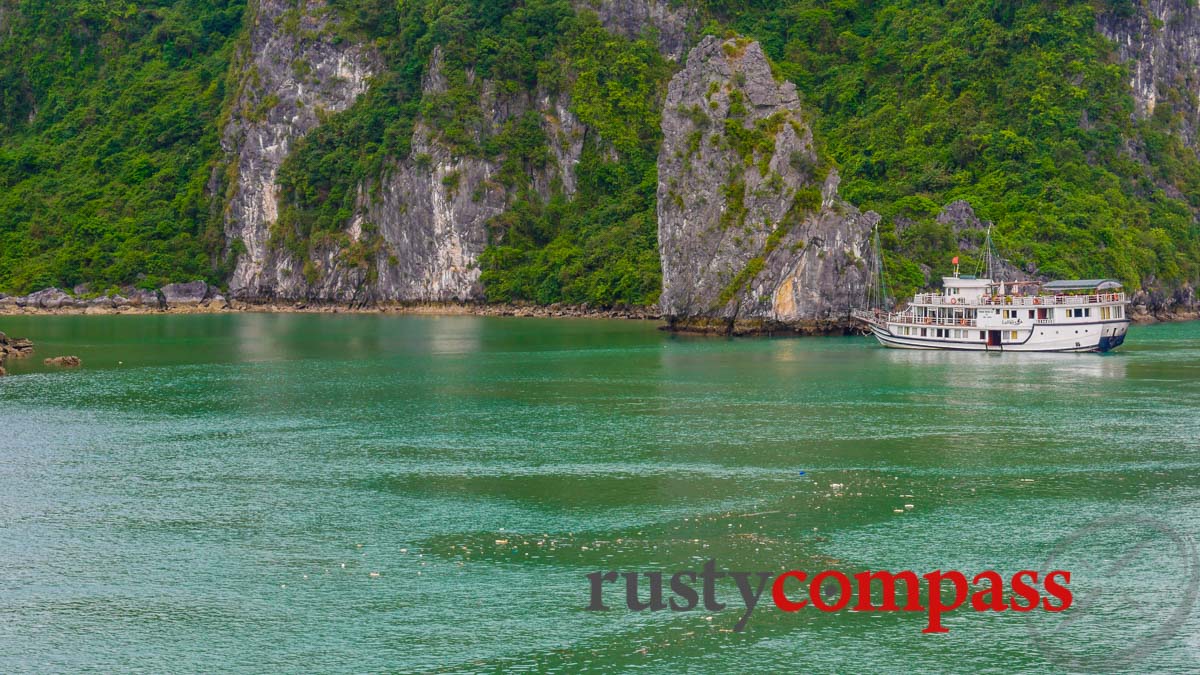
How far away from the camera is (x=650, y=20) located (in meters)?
154

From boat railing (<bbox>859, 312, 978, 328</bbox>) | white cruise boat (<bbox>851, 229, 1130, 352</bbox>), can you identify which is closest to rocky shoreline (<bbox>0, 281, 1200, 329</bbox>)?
boat railing (<bbox>859, 312, 978, 328</bbox>)

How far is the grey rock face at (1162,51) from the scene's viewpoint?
128 m

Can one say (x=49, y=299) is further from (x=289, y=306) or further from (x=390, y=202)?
(x=390, y=202)

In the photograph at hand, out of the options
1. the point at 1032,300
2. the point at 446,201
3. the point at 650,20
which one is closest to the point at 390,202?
the point at 446,201

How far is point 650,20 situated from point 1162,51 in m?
58.0

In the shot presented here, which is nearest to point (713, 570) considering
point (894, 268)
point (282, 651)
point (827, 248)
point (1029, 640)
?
point (1029, 640)

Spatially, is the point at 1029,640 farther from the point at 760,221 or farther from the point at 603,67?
the point at 603,67

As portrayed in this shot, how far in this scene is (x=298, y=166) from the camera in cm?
15388

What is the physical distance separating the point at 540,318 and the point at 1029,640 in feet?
354

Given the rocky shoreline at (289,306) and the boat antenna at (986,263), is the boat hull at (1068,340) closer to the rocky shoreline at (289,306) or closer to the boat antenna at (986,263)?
the boat antenna at (986,263)

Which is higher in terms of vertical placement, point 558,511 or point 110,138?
point 110,138

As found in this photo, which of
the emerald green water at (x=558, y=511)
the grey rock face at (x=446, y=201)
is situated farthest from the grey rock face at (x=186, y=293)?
the emerald green water at (x=558, y=511)

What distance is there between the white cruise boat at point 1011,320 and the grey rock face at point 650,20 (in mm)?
78264

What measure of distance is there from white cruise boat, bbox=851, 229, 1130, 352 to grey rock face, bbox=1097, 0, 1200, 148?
185 feet
